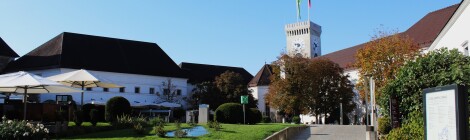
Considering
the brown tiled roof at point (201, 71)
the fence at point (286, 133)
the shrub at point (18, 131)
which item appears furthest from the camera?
the brown tiled roof at point (201, 71)

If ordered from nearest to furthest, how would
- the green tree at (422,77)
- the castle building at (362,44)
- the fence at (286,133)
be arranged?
the green tree at (422,77) → the fence at (286,133) → the castle building at (362,44)

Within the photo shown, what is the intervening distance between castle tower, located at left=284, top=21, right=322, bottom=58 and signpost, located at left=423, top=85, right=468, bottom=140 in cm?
9697

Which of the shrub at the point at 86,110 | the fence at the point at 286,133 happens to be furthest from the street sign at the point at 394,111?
the shrub at the point at 86,110

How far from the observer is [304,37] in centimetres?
10462

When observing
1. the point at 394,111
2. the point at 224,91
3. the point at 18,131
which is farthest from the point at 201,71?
the point at 18,131

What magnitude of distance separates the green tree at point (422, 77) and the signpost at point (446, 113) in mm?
9439

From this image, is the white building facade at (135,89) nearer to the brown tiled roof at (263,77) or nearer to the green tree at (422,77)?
the brown tiled roof at (263,77)

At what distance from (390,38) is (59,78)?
29.3 m

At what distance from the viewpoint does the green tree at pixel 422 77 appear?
1568 cm

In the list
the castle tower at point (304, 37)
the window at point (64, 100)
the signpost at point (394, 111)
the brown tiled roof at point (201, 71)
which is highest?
the castle tower at point (304, 37)

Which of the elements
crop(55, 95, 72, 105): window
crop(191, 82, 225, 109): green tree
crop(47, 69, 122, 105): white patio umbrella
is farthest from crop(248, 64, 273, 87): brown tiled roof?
crop(47, 69, 122, 105): white patio umbrella

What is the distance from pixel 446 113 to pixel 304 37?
328 feet

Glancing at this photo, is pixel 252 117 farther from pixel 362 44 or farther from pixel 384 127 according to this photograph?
pixel 362 44

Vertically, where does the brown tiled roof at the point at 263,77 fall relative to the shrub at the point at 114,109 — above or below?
→ above
